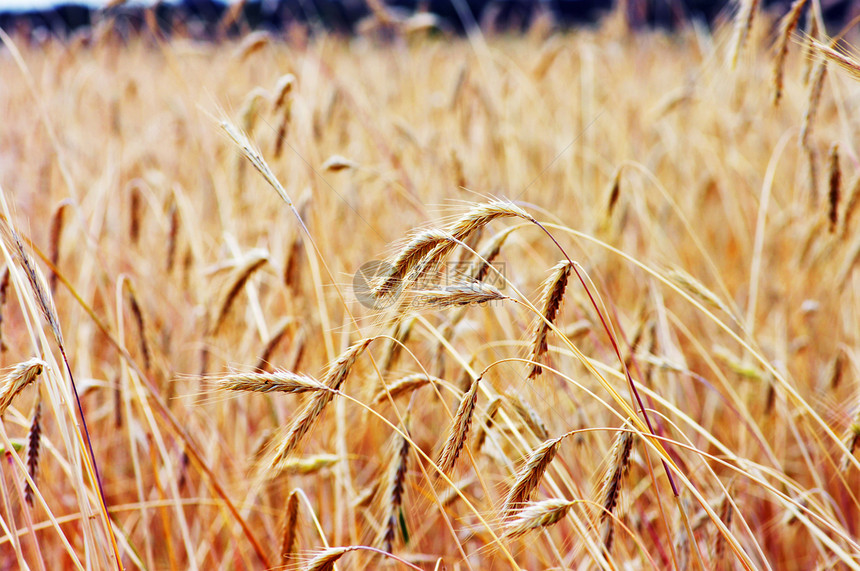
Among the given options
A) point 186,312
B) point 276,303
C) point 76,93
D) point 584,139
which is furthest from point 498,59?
point 76,93

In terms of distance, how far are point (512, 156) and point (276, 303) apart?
1527mm

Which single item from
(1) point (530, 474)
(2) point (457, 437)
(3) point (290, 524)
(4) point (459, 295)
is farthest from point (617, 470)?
(3) point (290, 524)

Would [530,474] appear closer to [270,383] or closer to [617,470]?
[617,470]

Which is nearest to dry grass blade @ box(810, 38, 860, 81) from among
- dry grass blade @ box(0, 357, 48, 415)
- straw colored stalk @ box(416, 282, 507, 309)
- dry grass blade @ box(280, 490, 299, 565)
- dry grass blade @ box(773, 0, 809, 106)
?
dry grass blade @ box(773, 0, 809, 106)

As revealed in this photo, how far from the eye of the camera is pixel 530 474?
0.86 m

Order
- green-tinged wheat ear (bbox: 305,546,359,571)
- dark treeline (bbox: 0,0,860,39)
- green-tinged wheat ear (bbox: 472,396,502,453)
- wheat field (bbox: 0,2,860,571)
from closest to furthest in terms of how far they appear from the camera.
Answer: green-tinged wheat ear (bbox: 305,546,359,571)
wheat field (bbox: 0,2,860,571)
green-tinged wheat ear (bbox: 472,396,502,453)
dark treeline (bbox: 0,0,860,39)

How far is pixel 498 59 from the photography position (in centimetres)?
364

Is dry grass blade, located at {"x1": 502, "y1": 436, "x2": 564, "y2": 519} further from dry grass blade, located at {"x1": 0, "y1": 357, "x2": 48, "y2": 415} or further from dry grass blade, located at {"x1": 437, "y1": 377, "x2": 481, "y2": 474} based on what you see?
dry grass blade, located at {"x1": 0, "y1": 357, "x2": 48, "y2": 415}

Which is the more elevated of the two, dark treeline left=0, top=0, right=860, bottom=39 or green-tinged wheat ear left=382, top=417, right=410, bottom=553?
dark treeline left=0, top=0, right=860, bottom=39

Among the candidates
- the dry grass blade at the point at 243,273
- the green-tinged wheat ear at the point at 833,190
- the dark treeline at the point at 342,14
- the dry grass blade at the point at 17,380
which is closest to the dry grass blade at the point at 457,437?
the dry grass blade at the point at 17,380

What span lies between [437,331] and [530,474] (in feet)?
1.62

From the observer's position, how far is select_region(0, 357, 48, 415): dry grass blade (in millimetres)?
846

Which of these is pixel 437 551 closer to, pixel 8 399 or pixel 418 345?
pixel 418 345

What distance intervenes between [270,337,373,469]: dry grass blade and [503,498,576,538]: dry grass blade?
0.35m
